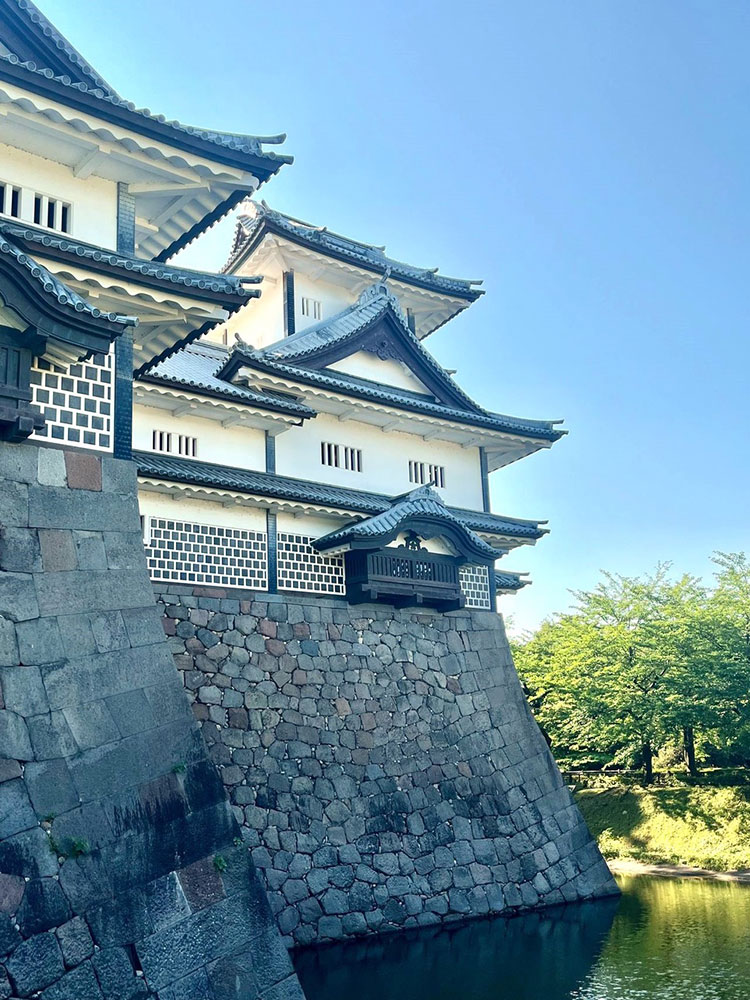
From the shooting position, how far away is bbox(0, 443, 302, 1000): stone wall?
6.11 metres

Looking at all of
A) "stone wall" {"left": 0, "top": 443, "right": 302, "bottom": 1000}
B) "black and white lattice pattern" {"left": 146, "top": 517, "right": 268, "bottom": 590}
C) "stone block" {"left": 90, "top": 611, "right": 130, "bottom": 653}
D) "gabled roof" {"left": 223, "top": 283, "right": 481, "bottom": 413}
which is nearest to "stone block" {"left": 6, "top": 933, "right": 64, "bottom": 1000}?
"stone wall" {"left": 0, "top": 443, "right": 302, "bottom": 1000}

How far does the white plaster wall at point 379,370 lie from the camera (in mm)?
16750

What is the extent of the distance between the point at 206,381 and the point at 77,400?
637cm

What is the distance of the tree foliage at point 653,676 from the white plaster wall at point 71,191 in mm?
17192

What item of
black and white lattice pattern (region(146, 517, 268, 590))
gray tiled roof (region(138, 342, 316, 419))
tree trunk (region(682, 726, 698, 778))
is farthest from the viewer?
tree trunk (region(682, 726, 698, 778))

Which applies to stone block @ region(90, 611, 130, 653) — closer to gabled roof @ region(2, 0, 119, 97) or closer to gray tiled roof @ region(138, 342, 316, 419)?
gray tiled roof @ region(138, 342, 316, 419)

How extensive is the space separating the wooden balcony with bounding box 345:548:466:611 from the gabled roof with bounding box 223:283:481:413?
405cm

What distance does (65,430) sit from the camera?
26.5 feet

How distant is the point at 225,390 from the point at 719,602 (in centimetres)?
1544

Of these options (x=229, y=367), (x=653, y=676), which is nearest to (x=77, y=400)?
(x=229, y=367)

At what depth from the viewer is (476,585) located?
16.5 meters

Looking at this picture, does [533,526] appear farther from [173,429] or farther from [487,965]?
[487,965]

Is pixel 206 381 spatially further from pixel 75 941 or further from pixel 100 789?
pixel 75 941

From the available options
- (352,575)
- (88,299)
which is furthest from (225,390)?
(88,299)
